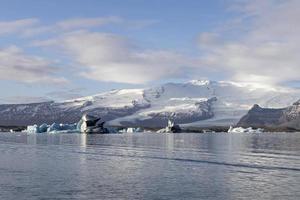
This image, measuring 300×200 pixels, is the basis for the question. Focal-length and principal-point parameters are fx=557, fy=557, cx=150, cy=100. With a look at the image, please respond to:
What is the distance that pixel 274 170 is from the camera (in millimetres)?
40188

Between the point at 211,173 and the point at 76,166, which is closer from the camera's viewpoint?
the point at 211,173

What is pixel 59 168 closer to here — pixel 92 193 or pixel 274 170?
pixel 92 193

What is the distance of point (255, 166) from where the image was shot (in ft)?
143

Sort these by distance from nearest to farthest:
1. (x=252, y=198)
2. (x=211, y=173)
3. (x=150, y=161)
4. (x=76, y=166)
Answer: (x=252, y=198) → (x=211, y=173) → (x=76, y=166) → (x=150, y=161)

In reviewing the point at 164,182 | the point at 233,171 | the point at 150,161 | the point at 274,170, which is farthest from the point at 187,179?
the point at 150,161

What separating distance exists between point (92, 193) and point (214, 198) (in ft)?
20.3

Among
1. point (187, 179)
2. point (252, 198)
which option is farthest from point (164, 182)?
point (252, 198)

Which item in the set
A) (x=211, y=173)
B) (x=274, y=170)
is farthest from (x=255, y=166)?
(x=211, y=173)

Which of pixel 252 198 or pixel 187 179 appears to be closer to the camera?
pixel 252 198

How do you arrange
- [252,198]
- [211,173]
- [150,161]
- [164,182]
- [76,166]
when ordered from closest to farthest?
[252,198], [164,182], [211,173], [76,166], [150,161]

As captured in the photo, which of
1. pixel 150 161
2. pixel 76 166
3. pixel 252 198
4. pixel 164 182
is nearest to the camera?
pixel 252 198

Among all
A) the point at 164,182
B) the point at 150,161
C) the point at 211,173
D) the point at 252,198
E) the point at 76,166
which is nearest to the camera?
the point at 252,198

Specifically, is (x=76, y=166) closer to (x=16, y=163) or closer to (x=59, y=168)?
(x=59, y=168)

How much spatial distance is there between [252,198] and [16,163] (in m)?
22.8
